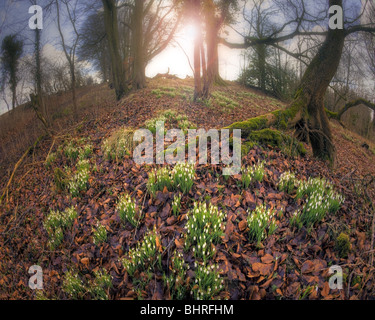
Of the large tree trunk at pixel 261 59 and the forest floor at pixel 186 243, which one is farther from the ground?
the large tree trunk at pixel 261 59

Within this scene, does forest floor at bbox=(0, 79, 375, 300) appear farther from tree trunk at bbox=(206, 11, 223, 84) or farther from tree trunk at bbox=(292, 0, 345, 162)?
tree trunk at bbox=(206, 11, 223, 84)

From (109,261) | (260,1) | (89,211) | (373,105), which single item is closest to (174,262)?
(109,261)

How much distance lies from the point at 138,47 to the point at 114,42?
1.96m

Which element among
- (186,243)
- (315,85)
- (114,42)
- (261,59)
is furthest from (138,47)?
(186,243)

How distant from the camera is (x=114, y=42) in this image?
9.38 metres

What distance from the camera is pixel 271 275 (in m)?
1.71

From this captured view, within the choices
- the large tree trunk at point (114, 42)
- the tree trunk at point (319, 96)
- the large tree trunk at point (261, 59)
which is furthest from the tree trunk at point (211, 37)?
the tree trunk at point (319, 96)

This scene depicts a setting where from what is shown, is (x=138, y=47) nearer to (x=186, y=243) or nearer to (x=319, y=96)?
(x=319, y=96)

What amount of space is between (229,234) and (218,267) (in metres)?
0.40

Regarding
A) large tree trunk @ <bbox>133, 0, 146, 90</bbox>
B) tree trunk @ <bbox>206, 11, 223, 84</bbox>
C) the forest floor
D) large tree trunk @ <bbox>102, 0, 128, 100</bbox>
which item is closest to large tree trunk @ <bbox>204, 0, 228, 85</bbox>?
tree trunk @ <bbox>206, 11, 223, 84</bbox>

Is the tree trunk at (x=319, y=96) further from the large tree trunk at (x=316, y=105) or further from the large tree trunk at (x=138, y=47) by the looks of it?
the large tree trunk at (x=138, y=47)

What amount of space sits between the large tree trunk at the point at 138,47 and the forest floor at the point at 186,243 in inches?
334

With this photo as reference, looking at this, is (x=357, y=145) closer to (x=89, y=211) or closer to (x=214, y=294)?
(x=214, y=294)

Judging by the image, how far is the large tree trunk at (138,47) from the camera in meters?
10.5
